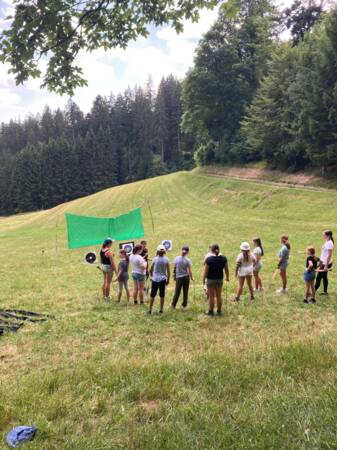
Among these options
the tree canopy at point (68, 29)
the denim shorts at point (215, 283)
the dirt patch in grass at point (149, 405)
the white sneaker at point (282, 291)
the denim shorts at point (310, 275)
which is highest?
the tree canopy at point (68, 29)

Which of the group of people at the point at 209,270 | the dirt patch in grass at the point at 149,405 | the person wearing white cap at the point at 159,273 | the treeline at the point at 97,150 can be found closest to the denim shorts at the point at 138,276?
the group of people at the point at 209,270

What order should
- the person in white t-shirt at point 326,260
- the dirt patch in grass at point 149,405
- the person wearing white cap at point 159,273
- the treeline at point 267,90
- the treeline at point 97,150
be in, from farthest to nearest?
1. the treeline at point 97,150
2. the treeline at point 267,90
3. the person in white t-shirt at point 326,260
4. the person wearing white cap at point 159,273
5. the dirt patch in grass at point 149,405

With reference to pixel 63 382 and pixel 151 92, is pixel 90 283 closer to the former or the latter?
pixel 63 382

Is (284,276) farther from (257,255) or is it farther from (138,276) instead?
(138,276)

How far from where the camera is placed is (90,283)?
1562 cm

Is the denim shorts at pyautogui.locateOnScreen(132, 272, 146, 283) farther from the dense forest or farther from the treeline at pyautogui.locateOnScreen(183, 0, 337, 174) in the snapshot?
the treeline at pyautogui.locateOnScreen(183, 0, 337, 174)

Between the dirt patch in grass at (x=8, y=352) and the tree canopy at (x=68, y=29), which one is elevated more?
the tree canopy at (x=68, y=29)

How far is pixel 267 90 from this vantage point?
37.7 metres

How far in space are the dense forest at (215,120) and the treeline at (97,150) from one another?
24 centimetres

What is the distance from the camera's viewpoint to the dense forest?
104ft

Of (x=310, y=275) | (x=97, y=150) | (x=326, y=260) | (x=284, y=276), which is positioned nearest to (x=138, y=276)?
(x=284, y=276)

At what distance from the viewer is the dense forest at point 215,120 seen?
31.8 m

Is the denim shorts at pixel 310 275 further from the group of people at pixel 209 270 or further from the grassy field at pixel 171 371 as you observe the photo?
the grassy field at pixel 171 371

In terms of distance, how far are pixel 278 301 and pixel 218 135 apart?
4064cm
